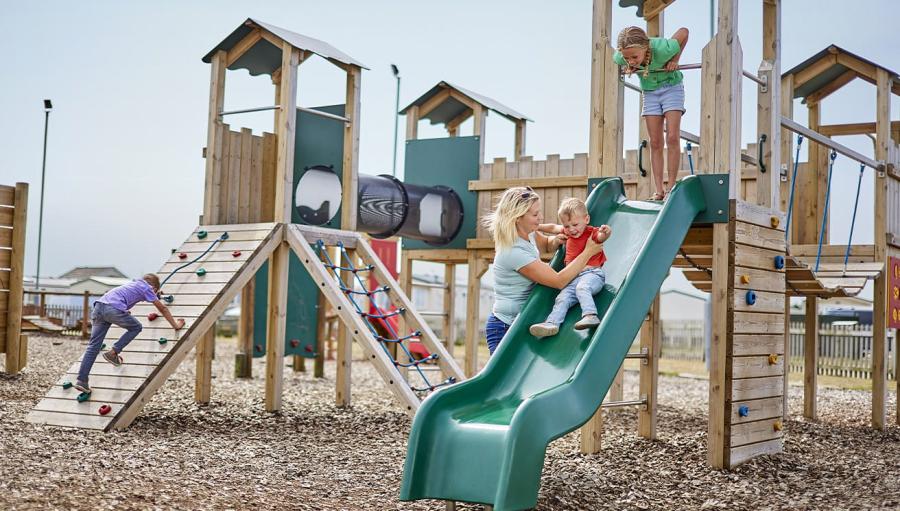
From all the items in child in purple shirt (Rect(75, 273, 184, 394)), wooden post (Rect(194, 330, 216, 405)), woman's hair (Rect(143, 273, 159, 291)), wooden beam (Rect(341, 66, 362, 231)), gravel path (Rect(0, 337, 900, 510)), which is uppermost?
wooden beam (Rect(341, 66, 362, 231))

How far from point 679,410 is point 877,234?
3.19 meters

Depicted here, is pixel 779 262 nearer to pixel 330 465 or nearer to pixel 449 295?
pixel 330 465

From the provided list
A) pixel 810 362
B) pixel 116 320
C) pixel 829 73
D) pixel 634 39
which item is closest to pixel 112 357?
pixel 116 320

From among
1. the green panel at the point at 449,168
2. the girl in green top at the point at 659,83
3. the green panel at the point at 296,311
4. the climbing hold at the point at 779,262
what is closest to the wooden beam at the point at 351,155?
the green panel at the point at 296,311

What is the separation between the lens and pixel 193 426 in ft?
26.6

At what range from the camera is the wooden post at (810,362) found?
10.9m

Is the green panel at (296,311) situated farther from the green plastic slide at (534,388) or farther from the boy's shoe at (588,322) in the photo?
the boy's shoe at (588,322)

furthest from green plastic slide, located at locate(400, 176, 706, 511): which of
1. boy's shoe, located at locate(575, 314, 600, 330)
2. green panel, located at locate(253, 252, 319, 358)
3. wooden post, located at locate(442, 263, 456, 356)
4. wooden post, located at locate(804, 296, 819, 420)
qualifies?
wooden post, located at locate(442, 263, 456, 356)

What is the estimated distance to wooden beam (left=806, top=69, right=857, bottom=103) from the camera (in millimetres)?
11266

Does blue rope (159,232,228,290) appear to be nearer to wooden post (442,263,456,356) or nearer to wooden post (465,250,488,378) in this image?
wooden post (465,250,488,378)

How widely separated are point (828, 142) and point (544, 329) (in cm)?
476

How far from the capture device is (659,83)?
6852 millimetres

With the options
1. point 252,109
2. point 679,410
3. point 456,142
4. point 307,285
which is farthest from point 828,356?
point 252,109

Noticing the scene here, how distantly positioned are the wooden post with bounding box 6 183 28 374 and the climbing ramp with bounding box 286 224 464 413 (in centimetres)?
400
